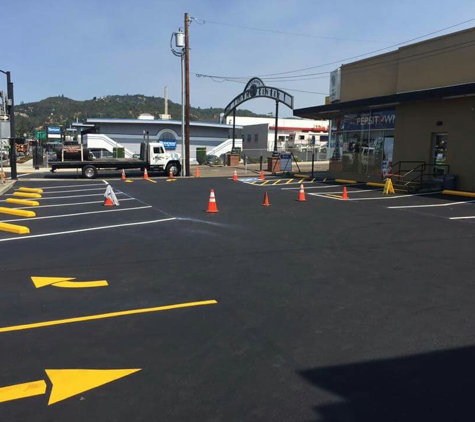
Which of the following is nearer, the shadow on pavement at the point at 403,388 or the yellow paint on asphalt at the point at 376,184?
the shadow on pavement at the point at 403,388

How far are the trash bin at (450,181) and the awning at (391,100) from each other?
130 inches

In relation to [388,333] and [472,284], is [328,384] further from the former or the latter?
[472,284]

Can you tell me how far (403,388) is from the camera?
3.57m

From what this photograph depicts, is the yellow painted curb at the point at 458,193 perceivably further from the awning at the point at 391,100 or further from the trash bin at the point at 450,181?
the awning at the point at 391,100

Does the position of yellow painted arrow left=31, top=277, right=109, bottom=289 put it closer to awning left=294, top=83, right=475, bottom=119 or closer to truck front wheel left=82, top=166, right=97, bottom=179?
awning left=294, top=83, right=475, bottom=119

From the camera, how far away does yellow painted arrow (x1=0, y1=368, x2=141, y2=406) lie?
347 centimetres

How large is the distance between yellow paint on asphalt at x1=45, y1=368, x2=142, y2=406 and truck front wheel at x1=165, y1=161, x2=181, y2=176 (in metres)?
26.9

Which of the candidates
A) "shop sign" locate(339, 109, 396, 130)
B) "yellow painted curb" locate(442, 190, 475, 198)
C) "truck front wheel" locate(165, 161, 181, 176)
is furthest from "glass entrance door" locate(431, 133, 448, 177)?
"truck front wheel" locate(165, 161, 181, 176)

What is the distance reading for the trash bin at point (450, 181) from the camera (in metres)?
18.0

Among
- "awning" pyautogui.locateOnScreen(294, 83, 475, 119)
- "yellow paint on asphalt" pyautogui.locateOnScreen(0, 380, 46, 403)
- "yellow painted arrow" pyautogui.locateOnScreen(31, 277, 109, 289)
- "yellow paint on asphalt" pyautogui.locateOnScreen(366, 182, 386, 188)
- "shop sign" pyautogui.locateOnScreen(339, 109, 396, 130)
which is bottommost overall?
"yellow painted arrow" pyautogui.locateOnScreen(31, 277, 109, 289)

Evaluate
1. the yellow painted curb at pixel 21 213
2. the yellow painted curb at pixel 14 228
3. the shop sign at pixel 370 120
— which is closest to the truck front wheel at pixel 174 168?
the shop sign at pixel 370 120

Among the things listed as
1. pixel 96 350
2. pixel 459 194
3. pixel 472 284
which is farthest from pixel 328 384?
pixel 459 194

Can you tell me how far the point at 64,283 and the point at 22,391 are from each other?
2949mm

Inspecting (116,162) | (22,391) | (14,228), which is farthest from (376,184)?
(22,391)
